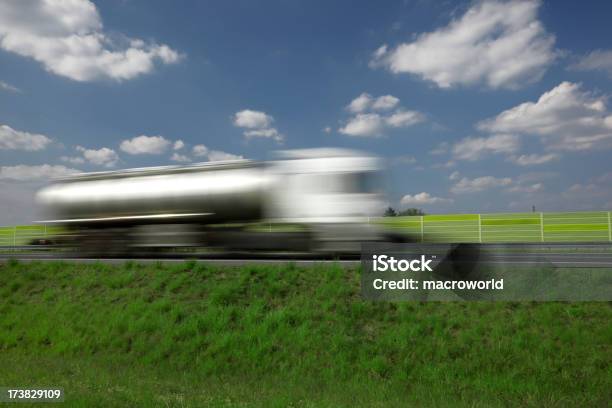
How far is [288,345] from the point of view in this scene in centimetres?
904

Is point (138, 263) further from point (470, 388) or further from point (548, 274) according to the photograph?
point (548, 274)

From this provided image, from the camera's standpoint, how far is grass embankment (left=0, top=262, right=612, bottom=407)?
23.1 ft

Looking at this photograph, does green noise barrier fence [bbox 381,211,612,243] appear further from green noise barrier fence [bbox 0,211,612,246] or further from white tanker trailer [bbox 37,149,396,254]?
white tanker trailer [bbox 37,149,396,254]

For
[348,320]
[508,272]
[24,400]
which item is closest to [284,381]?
[348,320]

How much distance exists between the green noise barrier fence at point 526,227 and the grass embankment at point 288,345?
41.2ft

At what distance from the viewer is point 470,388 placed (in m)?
7.54

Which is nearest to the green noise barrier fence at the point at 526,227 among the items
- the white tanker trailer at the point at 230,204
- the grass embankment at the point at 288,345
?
the white tanker trailer at the point at 230,204

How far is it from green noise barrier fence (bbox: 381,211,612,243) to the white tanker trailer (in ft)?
30.2

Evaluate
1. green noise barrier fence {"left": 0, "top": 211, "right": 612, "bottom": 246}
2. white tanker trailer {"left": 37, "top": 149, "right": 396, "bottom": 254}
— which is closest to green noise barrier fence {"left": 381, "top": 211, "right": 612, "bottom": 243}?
green noise barrier fence {"left": 0, "top": 211, "right": 612, "bottom": 246}

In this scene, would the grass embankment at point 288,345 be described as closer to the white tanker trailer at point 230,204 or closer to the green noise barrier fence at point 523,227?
the white tanker trailer at point 230,204

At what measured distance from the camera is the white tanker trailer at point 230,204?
514 inches

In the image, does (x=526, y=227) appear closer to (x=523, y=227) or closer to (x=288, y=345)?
(x=523, y=227)

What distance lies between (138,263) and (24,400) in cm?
726

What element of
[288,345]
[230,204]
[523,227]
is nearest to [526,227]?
[523,227]
